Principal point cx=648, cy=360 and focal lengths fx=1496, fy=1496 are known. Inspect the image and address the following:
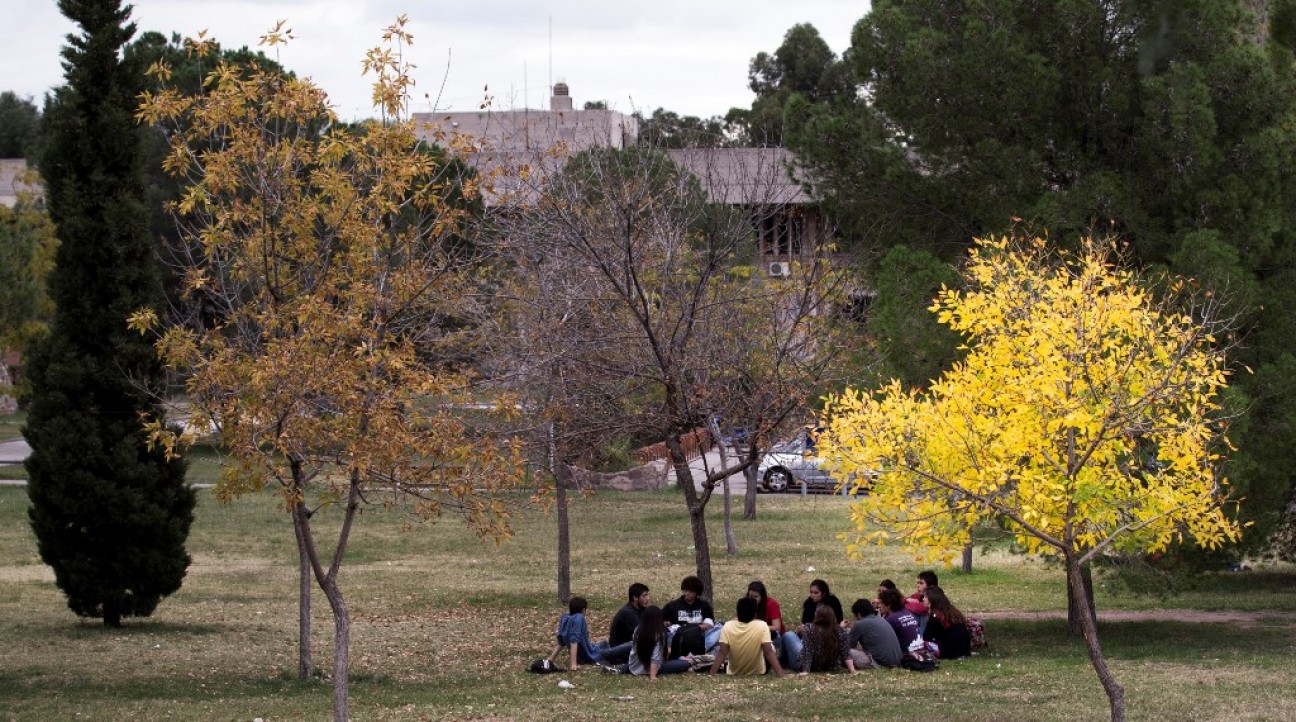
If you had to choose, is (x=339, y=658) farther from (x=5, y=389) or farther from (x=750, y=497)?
(x=5, y=389)

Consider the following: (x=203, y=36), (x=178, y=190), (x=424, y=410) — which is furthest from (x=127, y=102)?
(x=178, y=190)

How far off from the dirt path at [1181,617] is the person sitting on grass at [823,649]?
516 centimetres

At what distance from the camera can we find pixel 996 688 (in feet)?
41.8

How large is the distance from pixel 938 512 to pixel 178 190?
3085cm

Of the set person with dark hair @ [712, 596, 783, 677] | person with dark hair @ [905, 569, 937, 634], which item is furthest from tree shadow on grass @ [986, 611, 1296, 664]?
person with dark hair @ [712, 596, 783, 677]

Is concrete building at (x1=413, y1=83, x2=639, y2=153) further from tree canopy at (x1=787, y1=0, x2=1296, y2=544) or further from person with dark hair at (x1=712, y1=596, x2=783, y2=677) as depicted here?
person with dark hair at (x1=712, y1=596, x2=783, y2=677)

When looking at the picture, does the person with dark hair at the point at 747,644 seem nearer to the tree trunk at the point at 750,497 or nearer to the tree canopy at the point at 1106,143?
the tree canopy at the point at 1106,143

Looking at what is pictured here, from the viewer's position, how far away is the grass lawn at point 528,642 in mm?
11875

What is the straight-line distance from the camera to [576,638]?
14.4 metres

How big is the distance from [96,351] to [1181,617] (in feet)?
43.7

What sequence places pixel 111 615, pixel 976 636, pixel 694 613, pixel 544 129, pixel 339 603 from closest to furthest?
pixel 339 603 < pixel 694 613 < pixel 976 636 < pixel 111 615 < pixel 544 129

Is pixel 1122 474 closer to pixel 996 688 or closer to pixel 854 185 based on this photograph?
pixel 996 688

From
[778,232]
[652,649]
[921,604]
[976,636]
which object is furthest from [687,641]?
[778,232]

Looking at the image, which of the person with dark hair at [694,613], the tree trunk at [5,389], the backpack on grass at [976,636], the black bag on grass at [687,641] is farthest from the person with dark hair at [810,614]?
the tree trunk at [5,389]
